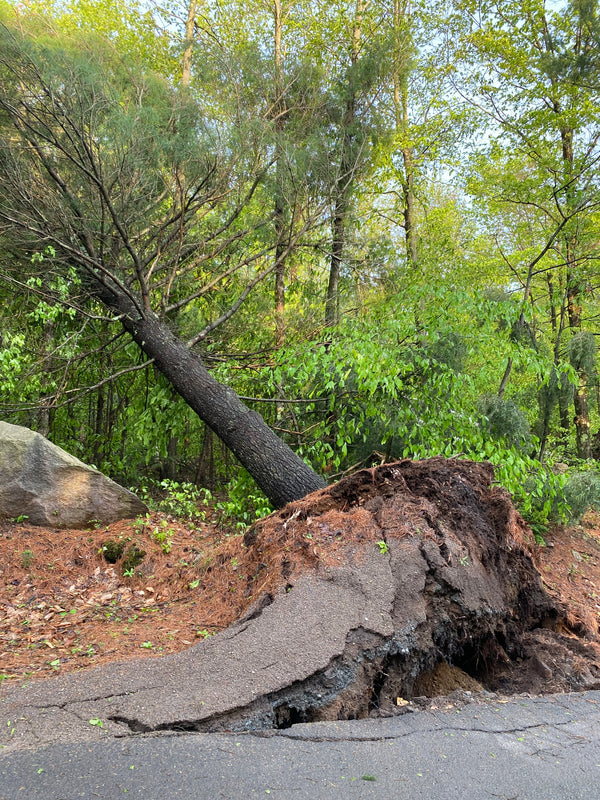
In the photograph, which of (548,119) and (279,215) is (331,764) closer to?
(279,215)

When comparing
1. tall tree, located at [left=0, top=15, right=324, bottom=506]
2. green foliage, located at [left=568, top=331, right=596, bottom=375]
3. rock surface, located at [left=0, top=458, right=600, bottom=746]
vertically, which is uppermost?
tall tree, located at [left=0, top=15, right=324, bottom=506]

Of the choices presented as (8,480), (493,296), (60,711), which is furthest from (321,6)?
(60,711)

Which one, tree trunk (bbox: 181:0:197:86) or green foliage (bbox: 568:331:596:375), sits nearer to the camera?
green foliage (bbox: 568:331:596:375)

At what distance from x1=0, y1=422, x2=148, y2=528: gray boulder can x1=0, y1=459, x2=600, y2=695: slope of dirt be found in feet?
0.75

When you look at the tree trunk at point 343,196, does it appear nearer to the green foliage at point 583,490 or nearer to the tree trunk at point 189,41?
the tree trunk at point 189,41

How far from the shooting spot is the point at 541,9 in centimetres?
1090

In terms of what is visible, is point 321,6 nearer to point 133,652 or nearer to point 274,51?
point 274,51

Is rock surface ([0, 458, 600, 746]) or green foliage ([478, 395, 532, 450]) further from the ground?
green foliage ([478, 395, 532, 450])

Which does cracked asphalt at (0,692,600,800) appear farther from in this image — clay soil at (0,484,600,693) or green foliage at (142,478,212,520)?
green foliage at (142,478,212,520)

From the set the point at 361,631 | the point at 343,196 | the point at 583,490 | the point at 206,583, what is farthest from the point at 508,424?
the point at 343,196

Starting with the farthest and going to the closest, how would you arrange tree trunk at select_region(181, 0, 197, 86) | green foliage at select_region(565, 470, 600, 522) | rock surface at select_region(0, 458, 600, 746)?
tree trunk at select_region(181, 0, 197, 86) < green foliage at select_region(565, 470, 600, 522) < rock surface at select_region(0, 458, 600, 746)

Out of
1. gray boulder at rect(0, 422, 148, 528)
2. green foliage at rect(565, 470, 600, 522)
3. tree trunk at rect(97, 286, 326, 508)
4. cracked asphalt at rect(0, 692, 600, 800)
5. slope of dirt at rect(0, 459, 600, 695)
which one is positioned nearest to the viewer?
cracked asphalt at rect(0, 692, 600, 800)

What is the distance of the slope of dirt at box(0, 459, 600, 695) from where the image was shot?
152 inches

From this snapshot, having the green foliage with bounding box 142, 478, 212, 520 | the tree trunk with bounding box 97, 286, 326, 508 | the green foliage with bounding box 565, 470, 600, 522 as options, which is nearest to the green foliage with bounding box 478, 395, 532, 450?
the green foliage with bounding box 565, 470, 600, 522
